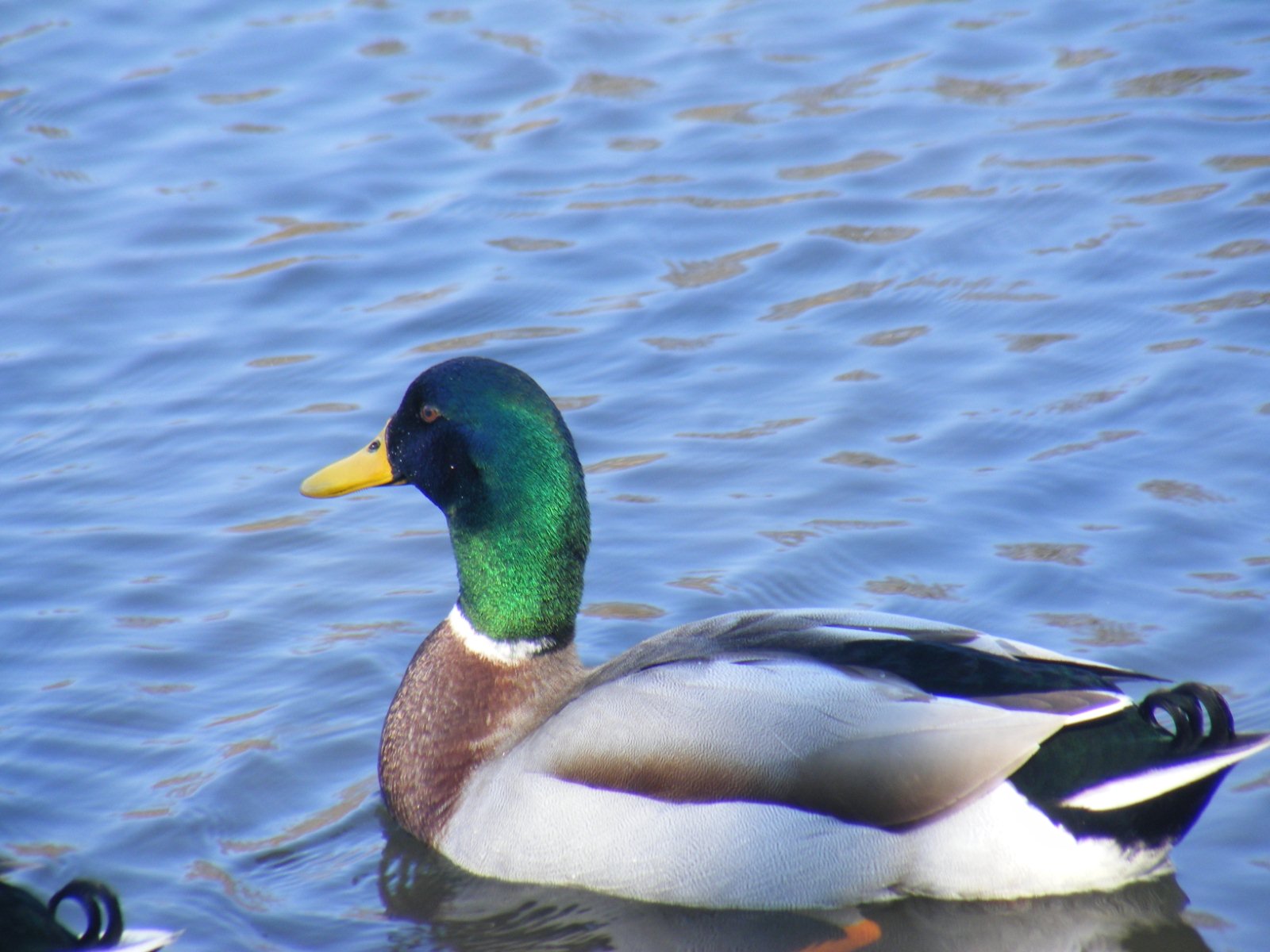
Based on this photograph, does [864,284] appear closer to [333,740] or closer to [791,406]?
[791,406]

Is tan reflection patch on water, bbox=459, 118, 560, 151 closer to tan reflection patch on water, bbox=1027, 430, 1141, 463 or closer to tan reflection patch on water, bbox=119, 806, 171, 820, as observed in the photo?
tan reflection patch on water, bbox=1027, 430, 1141, 463

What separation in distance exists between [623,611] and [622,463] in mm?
965

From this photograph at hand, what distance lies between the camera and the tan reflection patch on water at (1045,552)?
6285 mm

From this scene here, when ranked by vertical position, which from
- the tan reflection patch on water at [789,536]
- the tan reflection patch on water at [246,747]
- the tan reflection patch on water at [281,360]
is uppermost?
the tan reflection patch on water at [281,360]

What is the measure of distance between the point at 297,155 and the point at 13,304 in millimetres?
1813

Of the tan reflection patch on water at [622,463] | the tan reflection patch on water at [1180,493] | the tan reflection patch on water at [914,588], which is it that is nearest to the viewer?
the tan reflection patch on water at [914,588]

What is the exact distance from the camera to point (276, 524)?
692cm

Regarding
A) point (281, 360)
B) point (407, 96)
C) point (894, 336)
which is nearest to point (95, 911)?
point (281, 360)

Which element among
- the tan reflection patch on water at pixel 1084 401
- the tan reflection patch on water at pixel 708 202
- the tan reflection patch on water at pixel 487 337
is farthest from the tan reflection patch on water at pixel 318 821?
the tan reflection patch on water at pixel 708 202

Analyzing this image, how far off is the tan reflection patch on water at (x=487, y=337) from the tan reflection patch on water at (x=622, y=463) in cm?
102

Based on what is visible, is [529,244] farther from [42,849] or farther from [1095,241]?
[42,849]

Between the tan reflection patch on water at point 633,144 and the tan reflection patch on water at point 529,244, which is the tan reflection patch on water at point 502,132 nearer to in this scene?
the tan reflection patch on water at point 633,144

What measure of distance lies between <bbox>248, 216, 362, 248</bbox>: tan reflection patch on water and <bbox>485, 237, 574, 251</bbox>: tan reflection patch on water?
2.39 ft

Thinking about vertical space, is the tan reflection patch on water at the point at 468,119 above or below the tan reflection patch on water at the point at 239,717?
above
